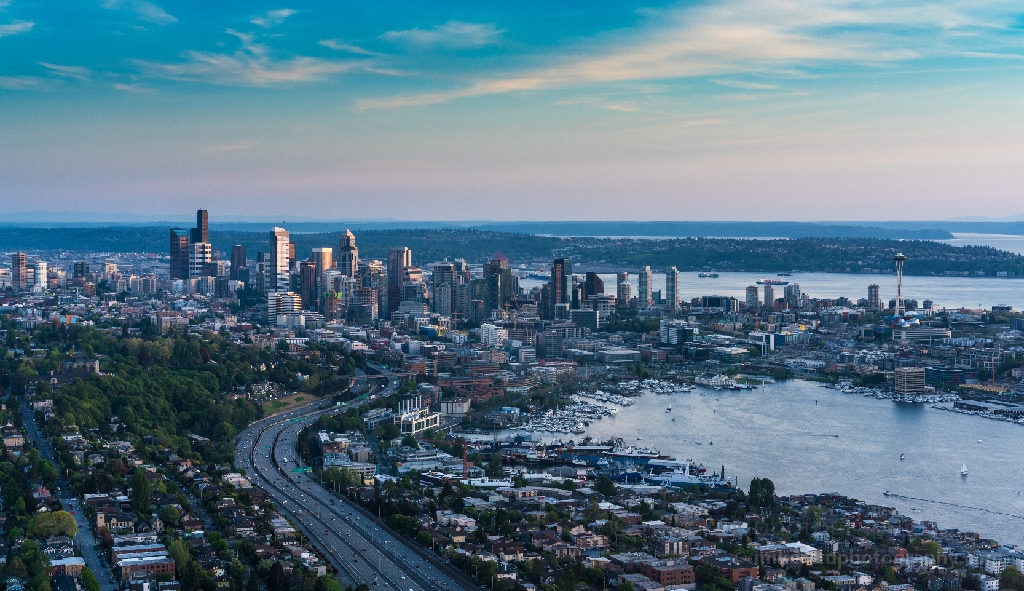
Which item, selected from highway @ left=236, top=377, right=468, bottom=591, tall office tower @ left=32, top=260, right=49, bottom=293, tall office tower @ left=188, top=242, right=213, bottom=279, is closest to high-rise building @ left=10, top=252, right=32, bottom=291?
tall office tower @ left=32, top=260, right=49, bottom=293

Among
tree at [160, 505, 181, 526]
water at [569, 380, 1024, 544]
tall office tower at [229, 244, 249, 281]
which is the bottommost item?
water at [569, 380, 1024, 544]

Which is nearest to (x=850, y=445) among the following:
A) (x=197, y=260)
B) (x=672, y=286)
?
(x=672, y=286)

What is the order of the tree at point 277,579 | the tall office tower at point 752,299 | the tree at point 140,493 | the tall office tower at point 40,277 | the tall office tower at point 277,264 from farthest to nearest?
the tall office tower at point 40,277
the tall office tower at point 277,264
the tall office tower at point 752,299
the tree at point 140,493
the tree at point 277,579

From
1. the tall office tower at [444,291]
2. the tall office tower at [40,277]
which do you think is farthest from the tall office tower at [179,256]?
the tall office tower at [444,291]

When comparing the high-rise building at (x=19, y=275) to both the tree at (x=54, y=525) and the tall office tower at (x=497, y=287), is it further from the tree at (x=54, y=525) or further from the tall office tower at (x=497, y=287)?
the tree at (x=54, y=525)

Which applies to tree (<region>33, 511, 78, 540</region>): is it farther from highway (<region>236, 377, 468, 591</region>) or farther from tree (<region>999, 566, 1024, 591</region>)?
tree (<region>999, 566, 1024, 591</region>)
